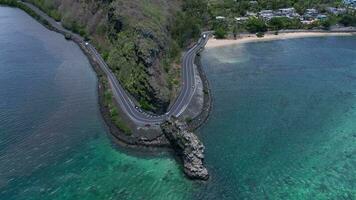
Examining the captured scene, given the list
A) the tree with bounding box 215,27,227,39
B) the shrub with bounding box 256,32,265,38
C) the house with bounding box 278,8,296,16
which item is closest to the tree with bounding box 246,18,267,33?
the shrub with bounding box 256,32,265,38

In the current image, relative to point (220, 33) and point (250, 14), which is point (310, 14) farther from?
point (220, 33)

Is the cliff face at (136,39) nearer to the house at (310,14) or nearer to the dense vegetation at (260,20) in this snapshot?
the dense vegetation at (260,20)

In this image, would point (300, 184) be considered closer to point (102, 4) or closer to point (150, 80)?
point (150, 80)

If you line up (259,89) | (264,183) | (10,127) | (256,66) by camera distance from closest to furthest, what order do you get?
(264,183) < (10,127) < (259,89) < (256,66)

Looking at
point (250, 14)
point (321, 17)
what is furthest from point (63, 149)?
point (321, 17)

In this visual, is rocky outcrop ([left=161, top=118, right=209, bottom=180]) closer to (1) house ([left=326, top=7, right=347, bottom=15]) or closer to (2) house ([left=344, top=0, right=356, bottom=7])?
(1) house ([left=326, top=7, right=347, bottom=15])

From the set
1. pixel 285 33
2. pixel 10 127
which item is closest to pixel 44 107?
pixel 10 127
